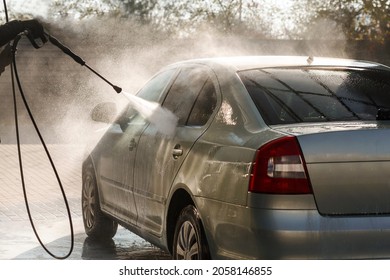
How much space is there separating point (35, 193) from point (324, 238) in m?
7.27

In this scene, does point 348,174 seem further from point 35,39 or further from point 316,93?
point 35,39

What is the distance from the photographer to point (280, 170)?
4.81 m

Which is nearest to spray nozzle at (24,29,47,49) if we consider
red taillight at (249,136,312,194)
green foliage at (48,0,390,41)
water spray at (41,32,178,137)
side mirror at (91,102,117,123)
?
water spray at (41,32,178,137)

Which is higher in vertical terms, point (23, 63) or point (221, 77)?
point (221, 77)

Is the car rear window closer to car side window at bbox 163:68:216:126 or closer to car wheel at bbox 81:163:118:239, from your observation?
car side window at bbox 163:68:216:126

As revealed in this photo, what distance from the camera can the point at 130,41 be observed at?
2511 centimetres

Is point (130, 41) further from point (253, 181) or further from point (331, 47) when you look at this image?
point (253, 181)

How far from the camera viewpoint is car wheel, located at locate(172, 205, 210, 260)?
5.45 meters

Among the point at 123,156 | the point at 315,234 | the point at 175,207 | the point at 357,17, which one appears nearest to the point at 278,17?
the point at 357,17

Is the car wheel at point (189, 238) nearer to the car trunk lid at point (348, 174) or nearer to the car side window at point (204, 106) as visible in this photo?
the car side window at point (204, 106)

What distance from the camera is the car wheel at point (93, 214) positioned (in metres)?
8.11

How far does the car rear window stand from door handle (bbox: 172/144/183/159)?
573 mm

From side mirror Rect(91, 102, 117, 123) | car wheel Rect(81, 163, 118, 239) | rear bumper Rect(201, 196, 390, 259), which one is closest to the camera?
rear bumper Rect(201, 196, 390, 259)
